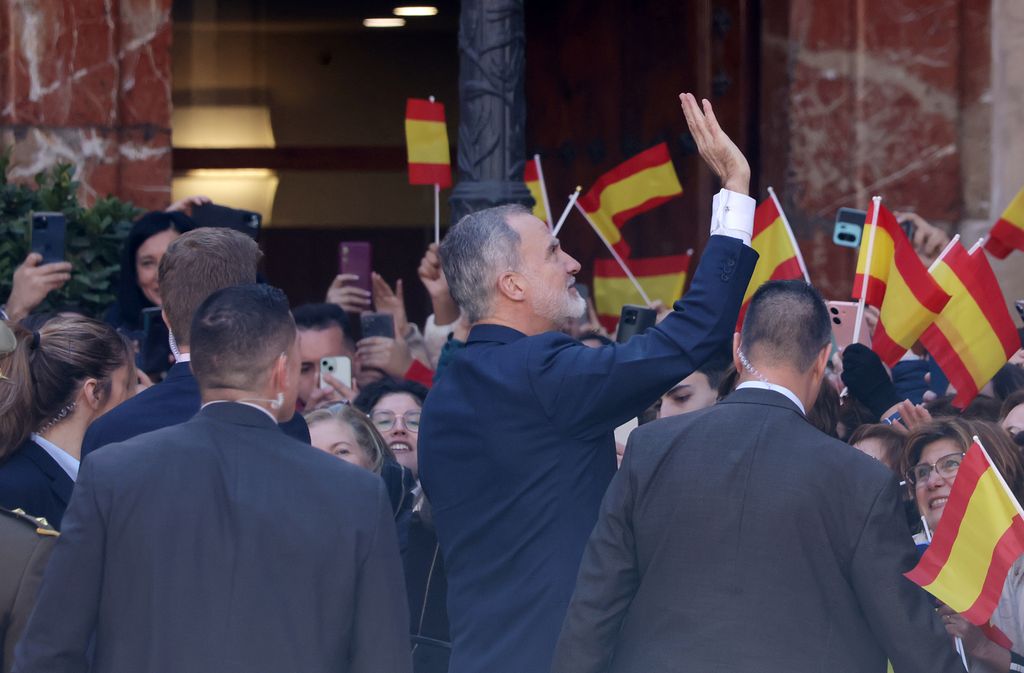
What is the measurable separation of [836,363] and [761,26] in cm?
308

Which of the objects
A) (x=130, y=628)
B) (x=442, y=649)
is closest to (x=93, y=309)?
(x=442, y=649)

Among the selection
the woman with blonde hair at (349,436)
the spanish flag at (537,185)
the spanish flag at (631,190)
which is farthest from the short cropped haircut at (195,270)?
the spanish flag at (631,190)

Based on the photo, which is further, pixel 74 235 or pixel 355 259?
pixel 355 259

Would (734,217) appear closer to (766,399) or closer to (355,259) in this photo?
(766,399)

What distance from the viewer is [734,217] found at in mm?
4211

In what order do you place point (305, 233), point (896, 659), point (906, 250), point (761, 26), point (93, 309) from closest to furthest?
point (896, 659), point (906, 250), point (93, 309), point (761, 26), point (305, 233)

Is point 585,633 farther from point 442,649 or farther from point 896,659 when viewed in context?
point 442,649

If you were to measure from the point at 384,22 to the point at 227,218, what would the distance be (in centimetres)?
570

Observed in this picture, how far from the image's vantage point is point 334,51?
13.2 meters

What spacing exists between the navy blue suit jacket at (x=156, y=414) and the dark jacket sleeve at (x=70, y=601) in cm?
90

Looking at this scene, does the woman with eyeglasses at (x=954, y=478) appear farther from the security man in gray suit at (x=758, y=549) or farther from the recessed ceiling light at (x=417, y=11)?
the recessed ceiling light at (x=417, y=11)

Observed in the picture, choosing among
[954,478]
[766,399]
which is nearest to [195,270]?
[766,399]

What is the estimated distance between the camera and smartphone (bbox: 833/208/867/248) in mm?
7180

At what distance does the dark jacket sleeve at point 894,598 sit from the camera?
12.4 feet
